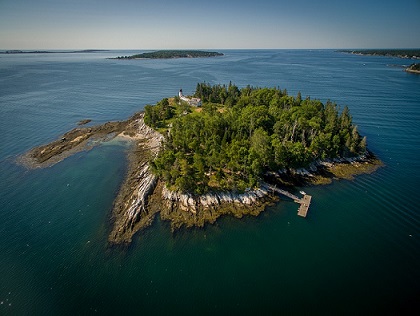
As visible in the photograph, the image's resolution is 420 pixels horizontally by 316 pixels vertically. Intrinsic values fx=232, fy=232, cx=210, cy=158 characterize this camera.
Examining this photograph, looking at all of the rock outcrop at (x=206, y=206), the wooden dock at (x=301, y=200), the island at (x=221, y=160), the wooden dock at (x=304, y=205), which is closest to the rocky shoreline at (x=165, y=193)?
the rock outcrop at (x=206, y=206)

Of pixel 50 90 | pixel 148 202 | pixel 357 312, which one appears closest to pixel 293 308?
pixel 357 312

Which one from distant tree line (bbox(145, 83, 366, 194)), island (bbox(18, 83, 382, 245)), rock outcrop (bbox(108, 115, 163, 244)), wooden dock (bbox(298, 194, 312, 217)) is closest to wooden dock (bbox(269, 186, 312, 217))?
wooden dock (bbox(298, 194, 312, 217))

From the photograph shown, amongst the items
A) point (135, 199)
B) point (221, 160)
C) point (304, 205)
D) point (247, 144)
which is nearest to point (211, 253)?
point (135, 199)

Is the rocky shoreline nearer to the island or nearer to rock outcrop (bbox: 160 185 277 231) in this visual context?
rock outcrop (bbox: 160 185 277 231)

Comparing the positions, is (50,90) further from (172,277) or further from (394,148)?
(394,148)

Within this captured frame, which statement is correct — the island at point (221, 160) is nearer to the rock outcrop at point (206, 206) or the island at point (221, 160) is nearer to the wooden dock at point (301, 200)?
the rock outcrop at point (206, 206)

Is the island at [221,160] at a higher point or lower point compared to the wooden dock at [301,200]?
higher
